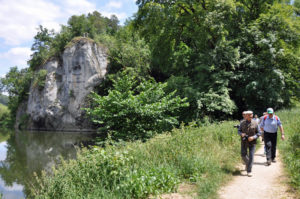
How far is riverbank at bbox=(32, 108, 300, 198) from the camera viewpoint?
4.54 meters

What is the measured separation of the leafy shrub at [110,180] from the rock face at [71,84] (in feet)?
102

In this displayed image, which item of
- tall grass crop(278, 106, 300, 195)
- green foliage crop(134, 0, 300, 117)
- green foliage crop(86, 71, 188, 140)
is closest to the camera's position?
tall grass crop(278, 106, 300, 195)

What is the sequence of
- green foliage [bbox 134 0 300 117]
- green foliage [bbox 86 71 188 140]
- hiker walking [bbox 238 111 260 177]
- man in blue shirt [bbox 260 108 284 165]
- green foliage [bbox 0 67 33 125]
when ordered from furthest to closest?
green foliage [bbox 0 67 33 125] < green foliage [bbox 134 0 300 117] < green foliage [bbox 86 71 188 140] < man in blue shirt [bbox 260 108 284 165] < hiker walking [bbox 238 111 260 177]

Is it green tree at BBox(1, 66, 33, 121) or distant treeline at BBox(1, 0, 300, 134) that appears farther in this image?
green tree at BBox(1, 66, 33, 121)

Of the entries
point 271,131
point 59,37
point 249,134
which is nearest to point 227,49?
point 271,131

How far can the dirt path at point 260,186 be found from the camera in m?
4.64

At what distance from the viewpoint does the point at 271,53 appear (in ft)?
50.0

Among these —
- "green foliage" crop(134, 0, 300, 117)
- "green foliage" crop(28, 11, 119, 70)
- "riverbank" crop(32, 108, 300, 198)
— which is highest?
"green foliage" crop(28, 11, 119, 70)

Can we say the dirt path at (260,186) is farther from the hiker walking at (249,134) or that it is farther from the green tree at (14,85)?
the green tree at (14,85)

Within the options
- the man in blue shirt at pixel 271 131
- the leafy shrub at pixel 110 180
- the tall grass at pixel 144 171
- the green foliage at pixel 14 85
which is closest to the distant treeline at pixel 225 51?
the man in blue shirt at pixel 271 131

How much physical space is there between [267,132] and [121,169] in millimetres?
4677

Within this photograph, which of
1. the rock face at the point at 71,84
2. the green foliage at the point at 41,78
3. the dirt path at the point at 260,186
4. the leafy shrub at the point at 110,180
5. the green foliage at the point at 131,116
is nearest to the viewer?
the leafy shrub at the point at 110,180

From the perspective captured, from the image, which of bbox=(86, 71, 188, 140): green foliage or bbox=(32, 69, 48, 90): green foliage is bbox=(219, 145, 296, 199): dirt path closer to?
bbox=(86, 71, 188, 140): green foliage

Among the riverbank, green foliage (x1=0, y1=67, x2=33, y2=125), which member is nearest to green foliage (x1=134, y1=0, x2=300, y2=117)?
the riverbank
